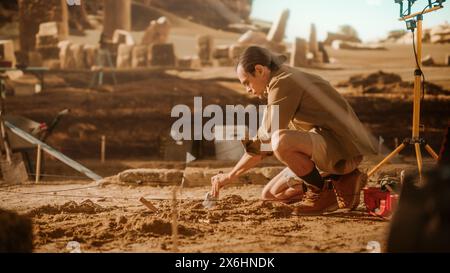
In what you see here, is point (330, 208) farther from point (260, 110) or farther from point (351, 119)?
point (260, 110)

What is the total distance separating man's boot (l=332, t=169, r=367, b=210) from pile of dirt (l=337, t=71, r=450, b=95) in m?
4.09

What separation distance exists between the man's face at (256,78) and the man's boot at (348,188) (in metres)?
0.97

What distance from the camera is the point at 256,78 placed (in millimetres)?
3699

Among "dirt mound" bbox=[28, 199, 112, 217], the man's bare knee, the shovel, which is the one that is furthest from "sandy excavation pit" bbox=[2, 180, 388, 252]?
the shovel

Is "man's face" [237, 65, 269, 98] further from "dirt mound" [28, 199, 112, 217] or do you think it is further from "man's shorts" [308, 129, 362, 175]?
"dirt mound" [28, 199, 112, 217]

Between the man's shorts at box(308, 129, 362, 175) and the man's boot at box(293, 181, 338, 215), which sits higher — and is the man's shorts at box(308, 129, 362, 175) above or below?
above

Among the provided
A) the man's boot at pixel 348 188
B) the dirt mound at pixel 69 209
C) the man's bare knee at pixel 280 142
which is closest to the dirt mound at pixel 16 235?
the dirt mound at pixel 69 209

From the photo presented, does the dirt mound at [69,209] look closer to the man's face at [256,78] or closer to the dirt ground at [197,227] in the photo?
the dirt ground at [197,227]

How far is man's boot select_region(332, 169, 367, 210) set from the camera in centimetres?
384

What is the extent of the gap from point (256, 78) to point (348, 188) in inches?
45.1

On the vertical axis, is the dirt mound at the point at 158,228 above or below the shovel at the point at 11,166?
above

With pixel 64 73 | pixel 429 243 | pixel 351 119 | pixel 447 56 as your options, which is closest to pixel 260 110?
pixel 447 56

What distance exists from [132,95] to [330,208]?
5014 millimetres

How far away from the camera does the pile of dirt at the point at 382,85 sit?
732 centimetres
